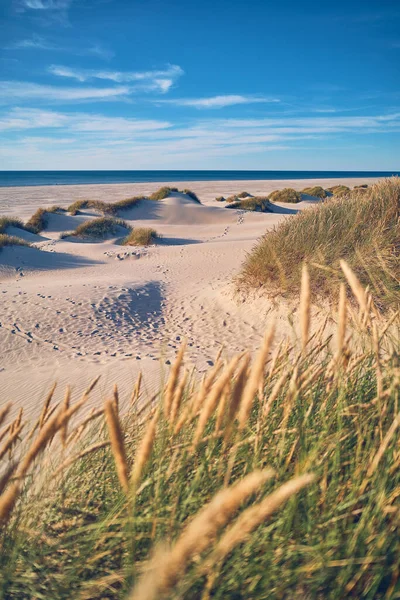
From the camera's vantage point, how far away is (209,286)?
9531 mm

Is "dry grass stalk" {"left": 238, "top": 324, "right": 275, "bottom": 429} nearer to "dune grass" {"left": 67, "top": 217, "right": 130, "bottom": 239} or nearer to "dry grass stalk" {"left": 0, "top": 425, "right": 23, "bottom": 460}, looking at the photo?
"dry grass stalk" {"left": 0, "top": 425, "right": 23, "bottom": 460}

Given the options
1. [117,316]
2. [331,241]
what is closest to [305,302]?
[331,241]

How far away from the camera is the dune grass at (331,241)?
630 centimetres

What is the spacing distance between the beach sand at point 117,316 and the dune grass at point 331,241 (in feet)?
1.66

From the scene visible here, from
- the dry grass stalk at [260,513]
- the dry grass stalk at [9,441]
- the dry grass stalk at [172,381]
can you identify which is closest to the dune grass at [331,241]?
the dry grass stalk at [172,381]

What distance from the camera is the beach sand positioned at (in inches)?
207

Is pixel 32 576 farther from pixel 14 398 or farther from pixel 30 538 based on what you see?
pixel 14 398

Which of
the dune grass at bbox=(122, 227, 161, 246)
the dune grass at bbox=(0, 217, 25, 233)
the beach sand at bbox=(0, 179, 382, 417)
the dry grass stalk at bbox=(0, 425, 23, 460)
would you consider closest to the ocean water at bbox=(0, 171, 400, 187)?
the dune grass at bbox=(0, 217, 25, 233)

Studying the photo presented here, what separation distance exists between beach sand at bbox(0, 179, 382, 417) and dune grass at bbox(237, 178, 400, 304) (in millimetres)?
506

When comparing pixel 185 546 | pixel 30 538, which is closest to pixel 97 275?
pixel 30 538

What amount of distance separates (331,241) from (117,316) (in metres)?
4.00

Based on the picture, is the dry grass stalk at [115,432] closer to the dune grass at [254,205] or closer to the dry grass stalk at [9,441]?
the dry grass stalk at [9,441]

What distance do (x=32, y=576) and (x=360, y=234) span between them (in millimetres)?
6791

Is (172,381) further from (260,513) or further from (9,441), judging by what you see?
(260,513)
